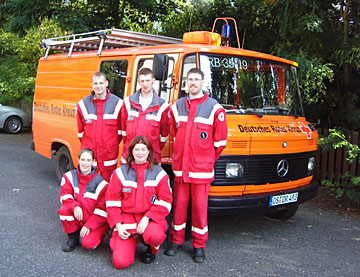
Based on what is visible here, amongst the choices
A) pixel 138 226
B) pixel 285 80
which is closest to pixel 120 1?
pixel 285 80

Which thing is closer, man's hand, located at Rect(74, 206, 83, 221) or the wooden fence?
man's hand, located at Rect(74, 206, 83, 221)

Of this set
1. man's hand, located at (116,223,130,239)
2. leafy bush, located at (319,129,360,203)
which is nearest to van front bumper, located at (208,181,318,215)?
man's hand, located at (116,223,130,239)

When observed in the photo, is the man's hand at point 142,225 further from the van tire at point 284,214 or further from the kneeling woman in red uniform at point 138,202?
the van tire at point 284,214

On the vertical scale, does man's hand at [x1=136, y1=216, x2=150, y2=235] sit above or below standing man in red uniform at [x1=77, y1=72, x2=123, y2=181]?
below

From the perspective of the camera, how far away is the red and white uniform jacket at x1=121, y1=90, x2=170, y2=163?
4438mm

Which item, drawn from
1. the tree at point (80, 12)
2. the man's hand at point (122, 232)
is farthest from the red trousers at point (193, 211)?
the tree at point (80, 12)

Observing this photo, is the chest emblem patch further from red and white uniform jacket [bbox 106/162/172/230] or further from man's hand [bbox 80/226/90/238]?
man's hand [bbox 80/226/90/238]

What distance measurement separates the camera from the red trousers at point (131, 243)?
13.1 ft

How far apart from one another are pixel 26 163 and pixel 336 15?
7.04 m

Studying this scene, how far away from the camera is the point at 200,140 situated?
4176mm

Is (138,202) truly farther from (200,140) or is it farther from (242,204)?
(242,204)

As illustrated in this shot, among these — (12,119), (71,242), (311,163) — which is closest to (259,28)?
(311,163)

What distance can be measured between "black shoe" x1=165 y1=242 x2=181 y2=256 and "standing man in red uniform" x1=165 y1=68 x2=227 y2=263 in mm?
230

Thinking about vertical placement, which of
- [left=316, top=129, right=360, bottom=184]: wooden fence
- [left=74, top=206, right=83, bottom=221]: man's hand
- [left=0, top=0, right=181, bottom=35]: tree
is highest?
[left=0, top=0, right=181, bottom=35]: tree
